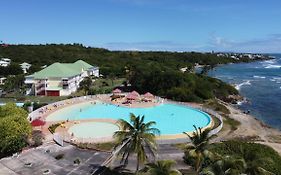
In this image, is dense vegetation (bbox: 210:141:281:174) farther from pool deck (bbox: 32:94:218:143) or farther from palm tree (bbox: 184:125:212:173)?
palm tree (bbox: 184:125:212:173)

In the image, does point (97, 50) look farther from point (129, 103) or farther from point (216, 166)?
point (216, 166)

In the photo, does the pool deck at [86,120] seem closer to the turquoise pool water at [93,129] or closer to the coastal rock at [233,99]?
the turquoise pool water at [93,129]

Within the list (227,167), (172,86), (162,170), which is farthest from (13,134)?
(172,86)

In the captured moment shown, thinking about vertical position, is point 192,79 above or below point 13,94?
above

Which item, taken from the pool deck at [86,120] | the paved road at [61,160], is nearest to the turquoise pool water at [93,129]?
the pool deck at [86,120]

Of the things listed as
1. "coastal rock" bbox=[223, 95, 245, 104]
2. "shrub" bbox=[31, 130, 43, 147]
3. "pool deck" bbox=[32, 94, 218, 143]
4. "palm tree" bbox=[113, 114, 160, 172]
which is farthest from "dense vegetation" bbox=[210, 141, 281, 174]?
"coastal rock" bbox=[223, 95, 245, 104]

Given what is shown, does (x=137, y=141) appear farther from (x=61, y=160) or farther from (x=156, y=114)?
(x=156, y=114)

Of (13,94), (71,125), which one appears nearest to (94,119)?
(71,125)
